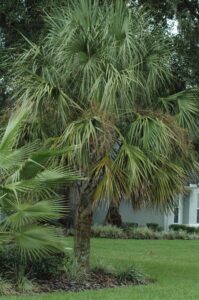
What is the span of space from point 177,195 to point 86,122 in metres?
2.26

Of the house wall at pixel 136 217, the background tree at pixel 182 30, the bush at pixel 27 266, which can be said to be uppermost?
the background tree at pixel 182 30

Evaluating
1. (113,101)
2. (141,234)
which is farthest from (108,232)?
(113,101)

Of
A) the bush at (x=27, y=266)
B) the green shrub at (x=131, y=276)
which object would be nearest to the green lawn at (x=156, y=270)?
the green shrub at (x=131, y=276)

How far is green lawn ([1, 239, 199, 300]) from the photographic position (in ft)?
31.1

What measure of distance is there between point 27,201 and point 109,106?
2.44 meters

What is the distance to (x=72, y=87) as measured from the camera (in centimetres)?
1182

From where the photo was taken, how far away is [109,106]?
1116 centimetres

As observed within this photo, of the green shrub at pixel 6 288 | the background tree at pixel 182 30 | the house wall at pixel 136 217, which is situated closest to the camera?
the green shrub at pixel 6 288

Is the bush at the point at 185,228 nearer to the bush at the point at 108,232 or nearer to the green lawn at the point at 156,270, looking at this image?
the bush at the point at 108,232

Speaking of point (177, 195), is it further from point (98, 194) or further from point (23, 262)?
point (23, 262)

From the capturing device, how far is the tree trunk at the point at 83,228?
1155 cm

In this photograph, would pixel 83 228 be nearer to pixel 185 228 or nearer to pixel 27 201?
pixel 27 201

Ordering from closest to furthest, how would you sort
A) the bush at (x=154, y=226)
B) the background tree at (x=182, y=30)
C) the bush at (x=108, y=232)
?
the background tree at (x=182, y=30), the bush at (x=108, y=232), the bush at (x=154, y=226)

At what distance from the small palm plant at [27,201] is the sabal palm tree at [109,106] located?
0.92 metres
